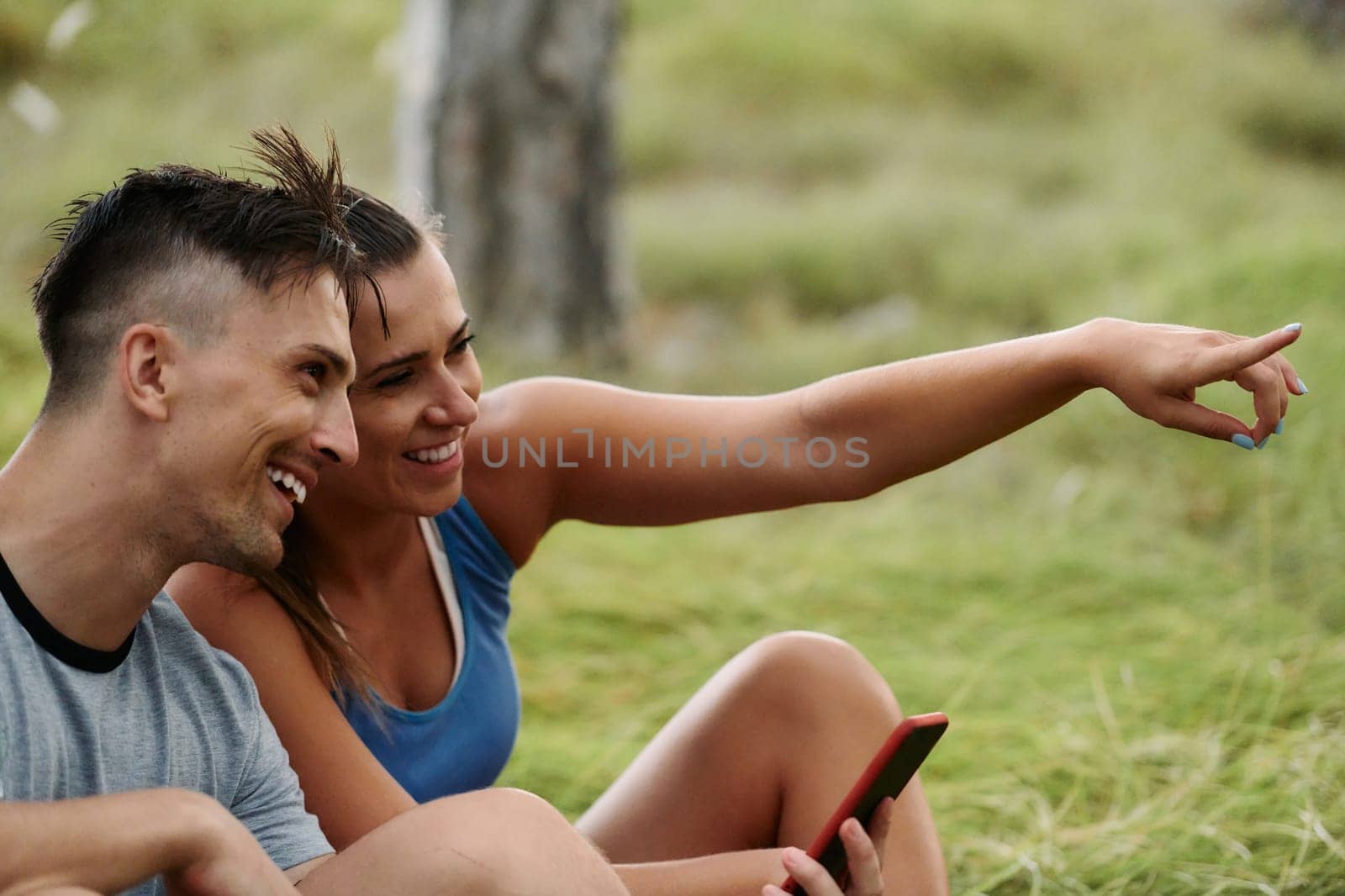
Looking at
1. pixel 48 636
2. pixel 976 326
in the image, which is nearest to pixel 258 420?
pixel 48 636

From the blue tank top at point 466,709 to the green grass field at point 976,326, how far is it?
938 mm

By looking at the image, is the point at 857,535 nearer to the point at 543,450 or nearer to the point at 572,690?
the point at 572,690

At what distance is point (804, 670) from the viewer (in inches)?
78.0

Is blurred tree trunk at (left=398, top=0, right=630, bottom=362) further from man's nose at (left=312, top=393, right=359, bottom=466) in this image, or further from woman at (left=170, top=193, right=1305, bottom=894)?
man's nose at (left=312, top=393, right=359, bottom=466)

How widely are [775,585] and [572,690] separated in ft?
2.44

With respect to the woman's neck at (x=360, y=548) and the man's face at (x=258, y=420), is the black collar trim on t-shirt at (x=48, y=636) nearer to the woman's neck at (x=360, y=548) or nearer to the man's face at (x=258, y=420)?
the man's face at (x=258, y=420)

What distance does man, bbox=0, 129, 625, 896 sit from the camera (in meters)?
1.31

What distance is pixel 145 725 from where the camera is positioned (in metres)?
1.42

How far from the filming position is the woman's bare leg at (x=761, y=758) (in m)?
1.96

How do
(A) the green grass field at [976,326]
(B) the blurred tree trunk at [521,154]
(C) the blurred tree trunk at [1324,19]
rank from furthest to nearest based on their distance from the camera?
(C) the blurred tree trunk at [1324,19]
(B) the blurred tree trunk at [521,154]
(A) the green grass field at [976,326]

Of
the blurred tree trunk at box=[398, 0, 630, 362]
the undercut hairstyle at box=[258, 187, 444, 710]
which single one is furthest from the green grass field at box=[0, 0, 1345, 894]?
the undercut hairstyle at box=[258, 187, 444, 710]

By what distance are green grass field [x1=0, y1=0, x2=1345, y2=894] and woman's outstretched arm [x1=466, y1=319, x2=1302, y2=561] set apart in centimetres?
90

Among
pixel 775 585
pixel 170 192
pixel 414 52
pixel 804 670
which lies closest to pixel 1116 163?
pixel 414 52

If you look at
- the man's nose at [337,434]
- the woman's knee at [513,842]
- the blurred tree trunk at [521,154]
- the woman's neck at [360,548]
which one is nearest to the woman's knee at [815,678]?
the woman's neck at [360,548]
